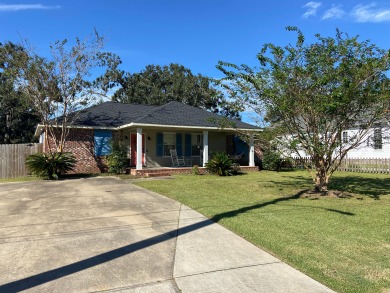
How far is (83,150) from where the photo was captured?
1817cm

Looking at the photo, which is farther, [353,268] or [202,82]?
[202,82]

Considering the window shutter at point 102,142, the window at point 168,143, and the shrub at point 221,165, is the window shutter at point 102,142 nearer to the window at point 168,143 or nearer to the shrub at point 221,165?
the window at point 168,143

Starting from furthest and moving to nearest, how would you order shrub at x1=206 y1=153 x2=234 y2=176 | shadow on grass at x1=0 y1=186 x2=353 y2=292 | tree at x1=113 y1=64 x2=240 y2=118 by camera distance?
tree at x1=113 y1=64 x2=240 y2=118
shrub at x1=206 y1=153 x2=234 y2=176
shadow on grass at x1=0 y1=186 x2=353 y2=292

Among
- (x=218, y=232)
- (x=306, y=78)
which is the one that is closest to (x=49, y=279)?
(x=218, y=232)

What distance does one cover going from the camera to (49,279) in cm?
385

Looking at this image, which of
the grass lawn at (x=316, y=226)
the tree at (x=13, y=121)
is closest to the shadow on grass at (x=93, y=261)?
the grass lawn at (x=316, y=226)

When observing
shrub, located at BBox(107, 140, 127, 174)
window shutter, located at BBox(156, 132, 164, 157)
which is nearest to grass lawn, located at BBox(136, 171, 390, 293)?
shrub, located at BBox(107, 140, 127, 174)

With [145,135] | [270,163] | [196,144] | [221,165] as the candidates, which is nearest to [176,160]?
[196,144]

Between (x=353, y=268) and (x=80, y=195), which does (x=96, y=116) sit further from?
(x=353, y=268)

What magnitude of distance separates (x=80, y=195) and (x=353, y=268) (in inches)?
315

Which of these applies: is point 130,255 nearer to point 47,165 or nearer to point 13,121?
point 47,165

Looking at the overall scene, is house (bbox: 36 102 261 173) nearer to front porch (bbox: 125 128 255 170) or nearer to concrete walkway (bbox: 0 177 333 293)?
front porch (bbox: 125 128 255 170)

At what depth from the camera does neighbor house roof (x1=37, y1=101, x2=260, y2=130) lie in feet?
58.1

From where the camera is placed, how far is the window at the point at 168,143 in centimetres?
2008
